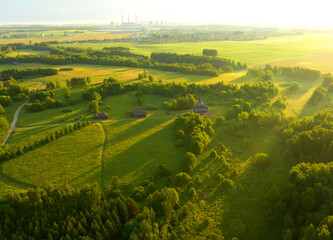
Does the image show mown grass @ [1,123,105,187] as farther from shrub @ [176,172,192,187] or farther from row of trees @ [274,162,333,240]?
row of trees @ [274,162,333,240]

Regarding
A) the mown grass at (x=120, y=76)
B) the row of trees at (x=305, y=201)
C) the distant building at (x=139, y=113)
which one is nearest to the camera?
the row of trees at (x=305, y=201)

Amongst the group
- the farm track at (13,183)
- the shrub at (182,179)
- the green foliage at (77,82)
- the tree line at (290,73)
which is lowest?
the farm track at (13,183)

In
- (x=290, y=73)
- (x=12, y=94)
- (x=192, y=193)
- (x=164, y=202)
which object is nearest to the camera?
(x=164, y=202)

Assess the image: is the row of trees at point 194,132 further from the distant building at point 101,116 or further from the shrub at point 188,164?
the distant building at point 101,116

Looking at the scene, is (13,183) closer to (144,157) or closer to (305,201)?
(144,157)

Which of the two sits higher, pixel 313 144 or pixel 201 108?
pixel 201 108

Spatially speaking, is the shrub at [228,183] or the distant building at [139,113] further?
Result: the distant building at [139,113]

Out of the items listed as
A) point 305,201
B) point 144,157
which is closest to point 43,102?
point 144,157

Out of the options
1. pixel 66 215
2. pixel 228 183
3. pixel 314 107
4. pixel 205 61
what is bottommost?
pixel 228 183

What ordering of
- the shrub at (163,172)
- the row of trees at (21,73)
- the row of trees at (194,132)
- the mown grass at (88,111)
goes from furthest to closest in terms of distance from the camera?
the row of trees at (21,73), the mown grass at (88,111), the row of trees at (194,132), the shrub at (163,172)

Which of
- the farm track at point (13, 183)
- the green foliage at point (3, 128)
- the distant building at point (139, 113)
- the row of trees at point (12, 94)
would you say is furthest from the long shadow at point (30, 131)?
the row of trees at point (12, 94)
